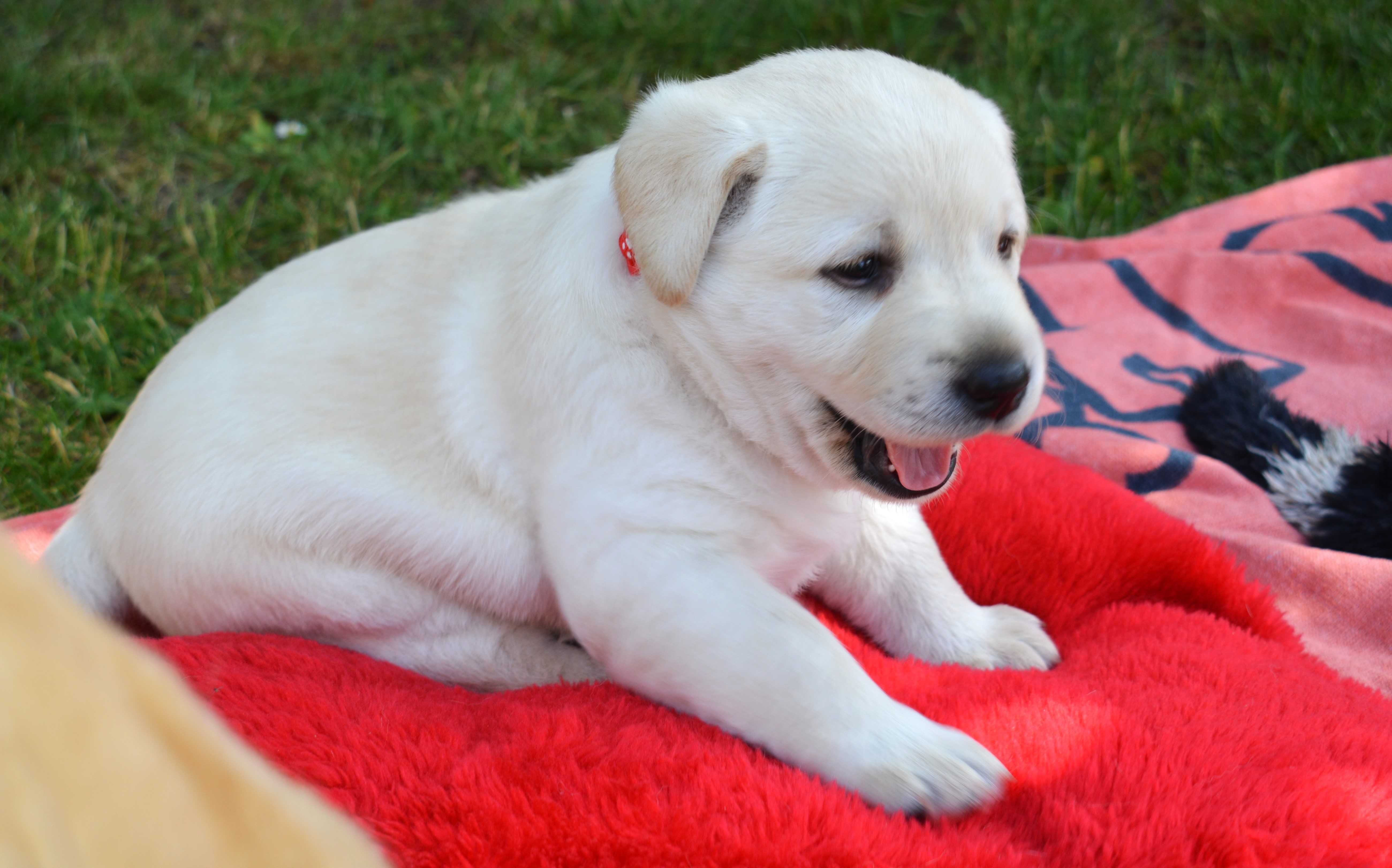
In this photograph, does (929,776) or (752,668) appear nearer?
(929,776)

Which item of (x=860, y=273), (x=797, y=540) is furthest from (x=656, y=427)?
(x=860, y=273)

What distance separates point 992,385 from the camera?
1.77 metres

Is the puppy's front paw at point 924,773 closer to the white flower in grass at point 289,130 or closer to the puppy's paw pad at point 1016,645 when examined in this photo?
the puppy's paw pad at point 1016,645

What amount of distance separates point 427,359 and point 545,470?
41 centimetres

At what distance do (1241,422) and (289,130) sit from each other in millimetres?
3807

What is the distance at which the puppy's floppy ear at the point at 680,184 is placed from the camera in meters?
1.83

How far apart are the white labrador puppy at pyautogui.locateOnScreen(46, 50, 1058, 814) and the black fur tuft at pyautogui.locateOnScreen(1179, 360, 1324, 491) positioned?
96cm

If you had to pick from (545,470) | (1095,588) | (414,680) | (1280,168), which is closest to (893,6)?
(1280,168)

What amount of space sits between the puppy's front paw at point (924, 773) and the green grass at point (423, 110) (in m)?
2.72

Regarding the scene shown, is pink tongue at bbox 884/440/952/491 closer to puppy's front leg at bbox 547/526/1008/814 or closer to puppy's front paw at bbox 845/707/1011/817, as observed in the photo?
puppy's front leg at bbox 547/526/1008/814

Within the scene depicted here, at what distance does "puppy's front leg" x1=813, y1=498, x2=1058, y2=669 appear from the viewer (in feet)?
7.73

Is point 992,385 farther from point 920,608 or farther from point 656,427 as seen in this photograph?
point 920,608

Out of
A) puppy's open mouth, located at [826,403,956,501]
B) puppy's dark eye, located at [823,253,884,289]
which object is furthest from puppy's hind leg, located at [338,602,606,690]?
puppy's dark eye, located at [823,253,884,289]

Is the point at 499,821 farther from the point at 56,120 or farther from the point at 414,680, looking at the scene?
the point at 56,120
